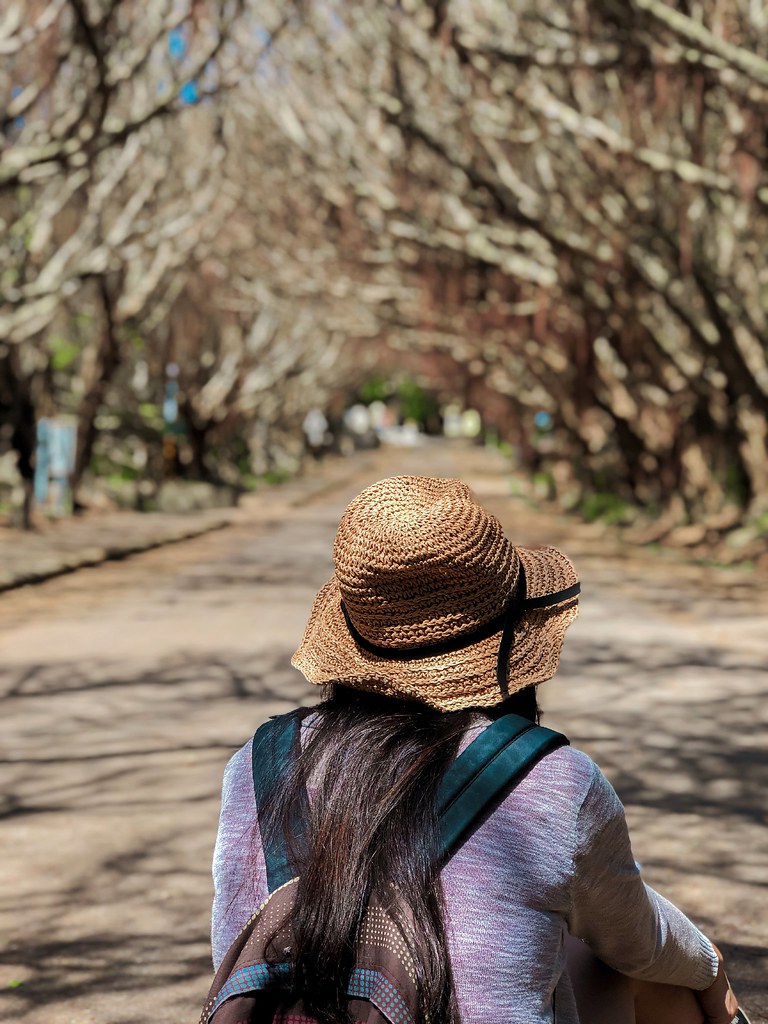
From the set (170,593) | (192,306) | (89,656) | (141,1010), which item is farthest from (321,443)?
(141,1010)

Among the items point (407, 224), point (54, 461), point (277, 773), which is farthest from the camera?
point (54, 461)

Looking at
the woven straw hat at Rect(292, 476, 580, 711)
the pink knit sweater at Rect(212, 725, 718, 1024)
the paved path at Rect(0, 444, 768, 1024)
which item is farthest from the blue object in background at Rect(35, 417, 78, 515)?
the pink knit sweater at Rect(212, 725, 718, 1024)

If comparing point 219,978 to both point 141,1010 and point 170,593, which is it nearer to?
point 141,1010

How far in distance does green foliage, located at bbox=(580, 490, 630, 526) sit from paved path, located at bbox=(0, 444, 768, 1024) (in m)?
10.4

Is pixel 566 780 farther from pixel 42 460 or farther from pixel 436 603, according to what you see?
pixel 42 460

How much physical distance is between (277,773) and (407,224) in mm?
19063

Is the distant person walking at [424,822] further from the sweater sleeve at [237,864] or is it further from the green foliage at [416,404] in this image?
the green foliage at [416,404]

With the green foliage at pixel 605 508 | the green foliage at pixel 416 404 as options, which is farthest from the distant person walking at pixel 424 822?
the green foliage at pixel 416 404

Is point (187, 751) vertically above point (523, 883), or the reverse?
point (523, 883)

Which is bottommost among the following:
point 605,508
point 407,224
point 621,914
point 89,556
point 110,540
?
point 605,508

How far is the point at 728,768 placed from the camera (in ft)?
23.0

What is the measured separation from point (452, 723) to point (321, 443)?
66954 mm

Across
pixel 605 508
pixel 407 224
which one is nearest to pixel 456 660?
pixel 407 224

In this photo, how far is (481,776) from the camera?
220cm
